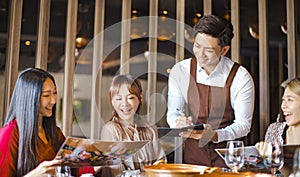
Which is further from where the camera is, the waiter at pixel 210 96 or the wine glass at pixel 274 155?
the waiter at pixel 210 96

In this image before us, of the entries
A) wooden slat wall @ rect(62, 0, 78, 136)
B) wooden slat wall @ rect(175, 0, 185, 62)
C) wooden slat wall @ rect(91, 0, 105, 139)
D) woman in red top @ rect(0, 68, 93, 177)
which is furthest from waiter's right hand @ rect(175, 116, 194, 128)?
woman in red top @ rect(0, 68, 93, 177)

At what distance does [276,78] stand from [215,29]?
165cm

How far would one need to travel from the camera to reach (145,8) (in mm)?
2820

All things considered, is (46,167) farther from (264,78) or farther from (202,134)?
(264,78)

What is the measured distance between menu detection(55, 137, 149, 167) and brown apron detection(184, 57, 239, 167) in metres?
0.75

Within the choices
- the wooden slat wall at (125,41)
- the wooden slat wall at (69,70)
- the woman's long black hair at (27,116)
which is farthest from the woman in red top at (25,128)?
the wooden slat wall at (125,41)

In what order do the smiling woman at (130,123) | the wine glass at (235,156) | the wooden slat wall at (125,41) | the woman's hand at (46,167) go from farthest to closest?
the wooden slat wall at (125,41)
the smiling woman at (130,123)
the woman's hand at (46,167)
the wine glass at (235,156)

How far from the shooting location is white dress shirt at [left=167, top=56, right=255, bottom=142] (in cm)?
260

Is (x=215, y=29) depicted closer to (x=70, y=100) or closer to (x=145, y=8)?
(x=145, y=8)

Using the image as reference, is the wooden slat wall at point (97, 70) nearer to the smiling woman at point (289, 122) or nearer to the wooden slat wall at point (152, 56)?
the wooden slat wall at point (152, 56)

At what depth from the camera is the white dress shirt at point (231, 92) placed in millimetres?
2598

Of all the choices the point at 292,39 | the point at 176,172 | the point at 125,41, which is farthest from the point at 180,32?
the point at 176,172

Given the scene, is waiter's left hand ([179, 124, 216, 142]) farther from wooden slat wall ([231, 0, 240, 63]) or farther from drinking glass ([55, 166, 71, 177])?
drinking glass ([55, 166, 71, 177])

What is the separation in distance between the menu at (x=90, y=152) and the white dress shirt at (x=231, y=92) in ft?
2.41
